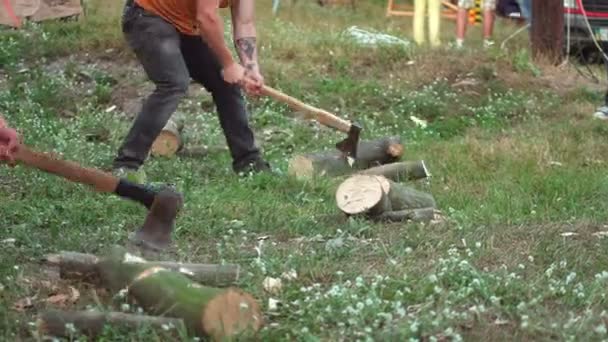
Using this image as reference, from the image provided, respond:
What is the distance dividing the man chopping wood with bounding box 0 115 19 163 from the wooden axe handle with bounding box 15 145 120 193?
3cm

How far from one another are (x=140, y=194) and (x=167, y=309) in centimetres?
119

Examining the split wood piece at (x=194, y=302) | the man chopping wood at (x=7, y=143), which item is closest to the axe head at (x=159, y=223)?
the man chopping wood at (x=7, y=143)

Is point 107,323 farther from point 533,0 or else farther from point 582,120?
point 533,0

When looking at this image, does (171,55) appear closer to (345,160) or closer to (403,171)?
(345,160)

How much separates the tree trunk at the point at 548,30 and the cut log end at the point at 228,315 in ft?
30.4

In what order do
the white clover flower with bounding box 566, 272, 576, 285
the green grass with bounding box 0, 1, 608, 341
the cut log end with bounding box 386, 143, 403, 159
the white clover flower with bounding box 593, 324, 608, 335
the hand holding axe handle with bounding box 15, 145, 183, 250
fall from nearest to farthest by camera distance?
1. the white clover flower with bounding box 593, 324, 608, 335
2. the green grass with bounding box 0, 1, 608, 341
3. the white clover flower with bounding box 566, 272, 576, 285
4. the hand holding axe handle with bounding box 15, 145, 183, 250
5. the cut log end with bounding box 386, 143, 403, 159

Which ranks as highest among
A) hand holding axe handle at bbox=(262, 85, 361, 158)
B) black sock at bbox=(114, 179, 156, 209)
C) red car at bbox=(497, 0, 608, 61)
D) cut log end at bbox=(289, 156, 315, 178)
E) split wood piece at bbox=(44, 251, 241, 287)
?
black sock at bbox=(114, 179, 156, 209)

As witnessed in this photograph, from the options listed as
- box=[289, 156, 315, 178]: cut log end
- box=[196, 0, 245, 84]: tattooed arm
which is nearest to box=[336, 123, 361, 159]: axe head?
box=[289, 156, 315, 178]: cut log end

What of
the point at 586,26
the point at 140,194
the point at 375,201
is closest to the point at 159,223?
the point at 140,194

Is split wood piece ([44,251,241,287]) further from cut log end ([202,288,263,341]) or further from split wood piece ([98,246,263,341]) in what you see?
cut log end ([202,288,263,341])

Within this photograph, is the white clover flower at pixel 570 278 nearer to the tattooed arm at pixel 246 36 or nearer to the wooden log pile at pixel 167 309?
the wooden log pile at pixel 167 309

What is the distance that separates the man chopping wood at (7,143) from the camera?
4898mm

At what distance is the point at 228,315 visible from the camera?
4.00m

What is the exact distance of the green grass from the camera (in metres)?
4.36
